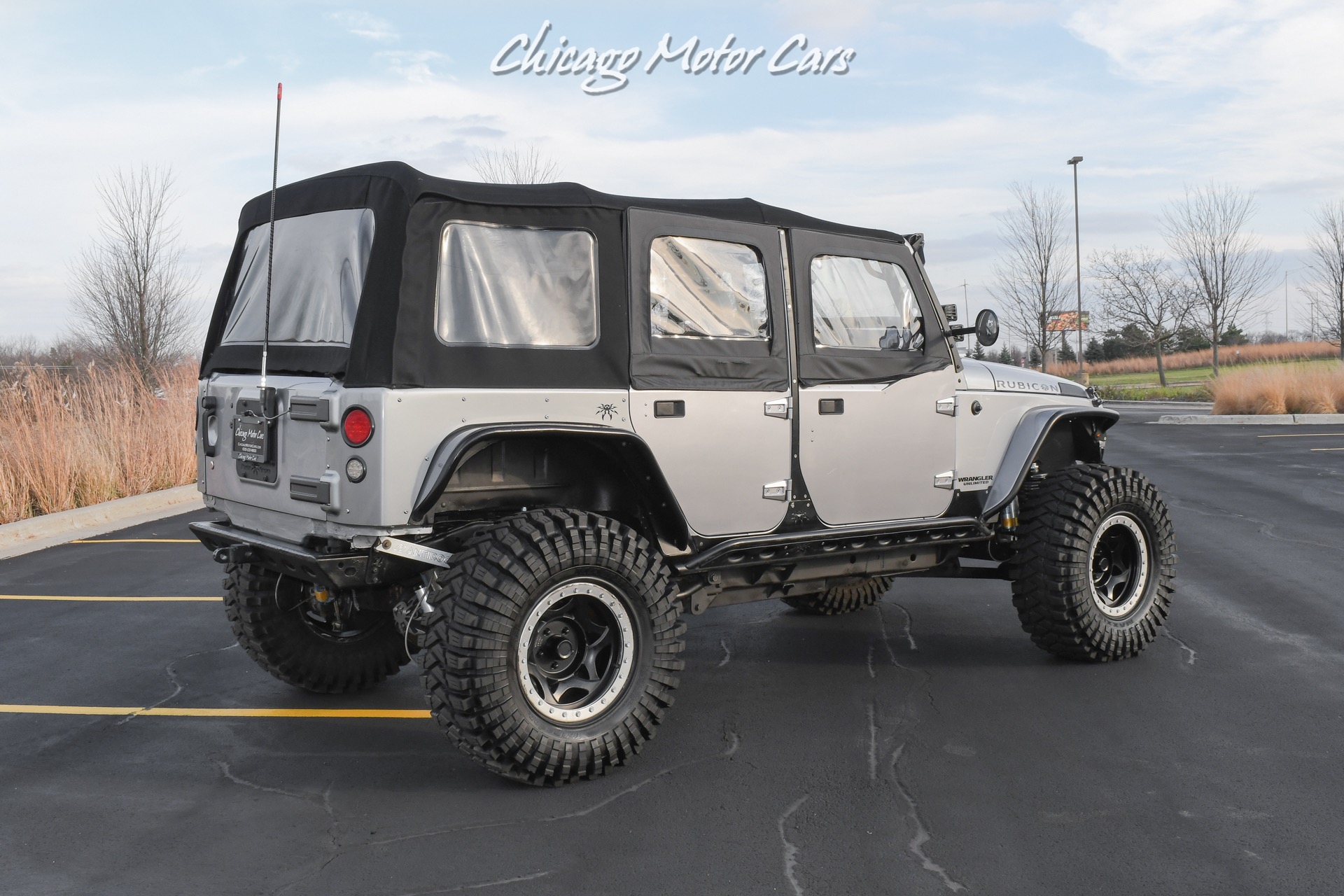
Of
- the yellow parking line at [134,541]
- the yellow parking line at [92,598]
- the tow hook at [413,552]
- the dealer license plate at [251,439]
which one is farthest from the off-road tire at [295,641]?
the yellow parking line at [134,541]

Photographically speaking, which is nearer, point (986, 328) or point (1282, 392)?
point (986, 328)

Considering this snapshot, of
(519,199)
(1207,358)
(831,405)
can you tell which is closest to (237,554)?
(519,199)

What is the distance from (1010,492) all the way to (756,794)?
2.36 m

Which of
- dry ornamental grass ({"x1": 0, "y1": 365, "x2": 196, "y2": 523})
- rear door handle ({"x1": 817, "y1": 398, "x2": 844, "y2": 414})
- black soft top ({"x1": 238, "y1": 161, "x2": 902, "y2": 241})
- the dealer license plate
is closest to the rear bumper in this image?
the dealer license plate

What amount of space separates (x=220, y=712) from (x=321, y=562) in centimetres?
172

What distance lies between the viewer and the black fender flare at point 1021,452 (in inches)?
226

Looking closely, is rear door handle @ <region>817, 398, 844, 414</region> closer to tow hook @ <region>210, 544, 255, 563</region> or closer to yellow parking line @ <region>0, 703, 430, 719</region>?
yellow parking line @ <region>0, 703, 430, 719</region>

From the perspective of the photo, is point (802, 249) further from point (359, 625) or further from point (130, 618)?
point (130, 618)

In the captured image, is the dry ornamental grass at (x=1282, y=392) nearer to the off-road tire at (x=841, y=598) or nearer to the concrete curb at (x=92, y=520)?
the off-road tire at (x=841, y=598)

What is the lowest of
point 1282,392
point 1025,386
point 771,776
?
point 771,776

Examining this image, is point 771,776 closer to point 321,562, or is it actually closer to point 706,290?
point 321,562

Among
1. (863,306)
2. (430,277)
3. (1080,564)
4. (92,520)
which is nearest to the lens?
(430,277)

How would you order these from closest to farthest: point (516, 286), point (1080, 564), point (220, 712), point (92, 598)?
point (516, 286)
point (220, 712)
point (1080, 564)
point (92, 598)

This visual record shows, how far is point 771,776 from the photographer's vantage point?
172 inches
